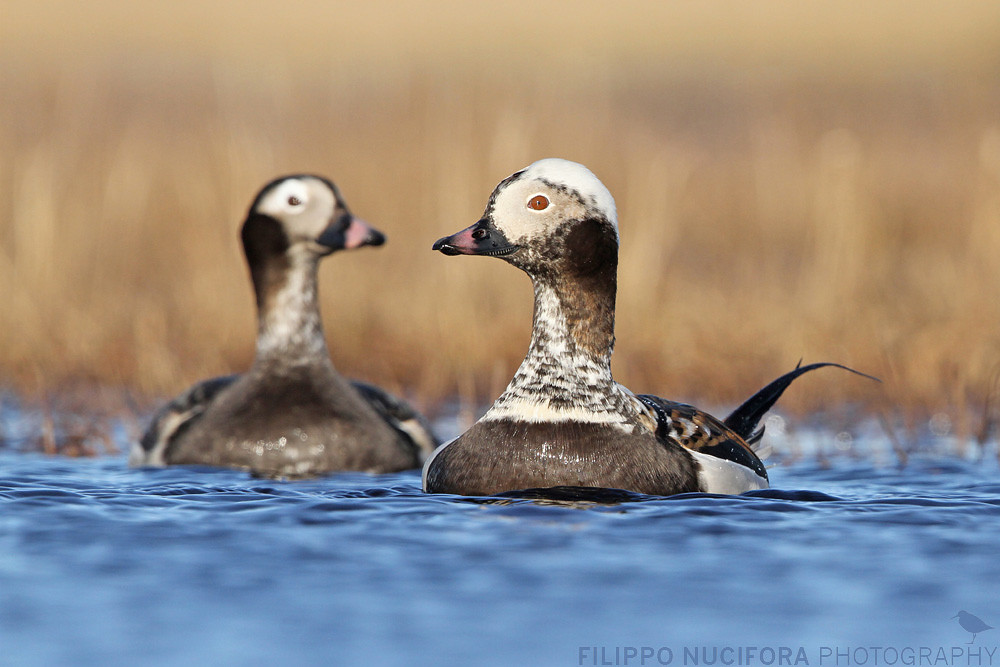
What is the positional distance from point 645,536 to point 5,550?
219 cm

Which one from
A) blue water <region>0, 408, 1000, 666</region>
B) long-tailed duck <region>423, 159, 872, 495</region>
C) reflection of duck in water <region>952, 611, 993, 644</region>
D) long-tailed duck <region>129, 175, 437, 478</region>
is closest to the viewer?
blue water <region>0, 408, 1000, 666</region>

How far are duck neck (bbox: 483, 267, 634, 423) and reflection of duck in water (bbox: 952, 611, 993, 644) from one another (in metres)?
1.82

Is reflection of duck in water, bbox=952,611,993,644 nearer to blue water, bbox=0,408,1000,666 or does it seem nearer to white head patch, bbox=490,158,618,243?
blue water, bbox=0,408,1000,666

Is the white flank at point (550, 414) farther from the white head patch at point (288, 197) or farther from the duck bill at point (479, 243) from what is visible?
the white head patch at point (288, 197)

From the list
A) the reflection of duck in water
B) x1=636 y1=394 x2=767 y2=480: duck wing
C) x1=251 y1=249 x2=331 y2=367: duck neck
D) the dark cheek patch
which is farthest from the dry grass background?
the reflection of duck in water

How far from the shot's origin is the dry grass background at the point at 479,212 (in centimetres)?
1023

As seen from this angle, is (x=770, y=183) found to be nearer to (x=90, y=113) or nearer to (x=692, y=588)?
(x=90, y=113)

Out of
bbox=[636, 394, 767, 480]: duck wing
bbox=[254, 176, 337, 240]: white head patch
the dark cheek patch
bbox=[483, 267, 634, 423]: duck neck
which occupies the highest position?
bbox=[254, 176, 337, 240]: white head patch

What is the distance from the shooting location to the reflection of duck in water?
14.1 ft

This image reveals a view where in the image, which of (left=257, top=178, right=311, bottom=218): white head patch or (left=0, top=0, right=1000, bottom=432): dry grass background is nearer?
(left=257, top=178, right=311, bottom=218): white head patch

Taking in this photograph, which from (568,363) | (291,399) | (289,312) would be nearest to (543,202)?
(568,363)

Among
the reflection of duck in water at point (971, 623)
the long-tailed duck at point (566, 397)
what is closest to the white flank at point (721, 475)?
the long-tailed duck at point (566, 397)

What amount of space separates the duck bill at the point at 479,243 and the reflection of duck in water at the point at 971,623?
7.67 feet

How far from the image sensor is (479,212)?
10742 mm
